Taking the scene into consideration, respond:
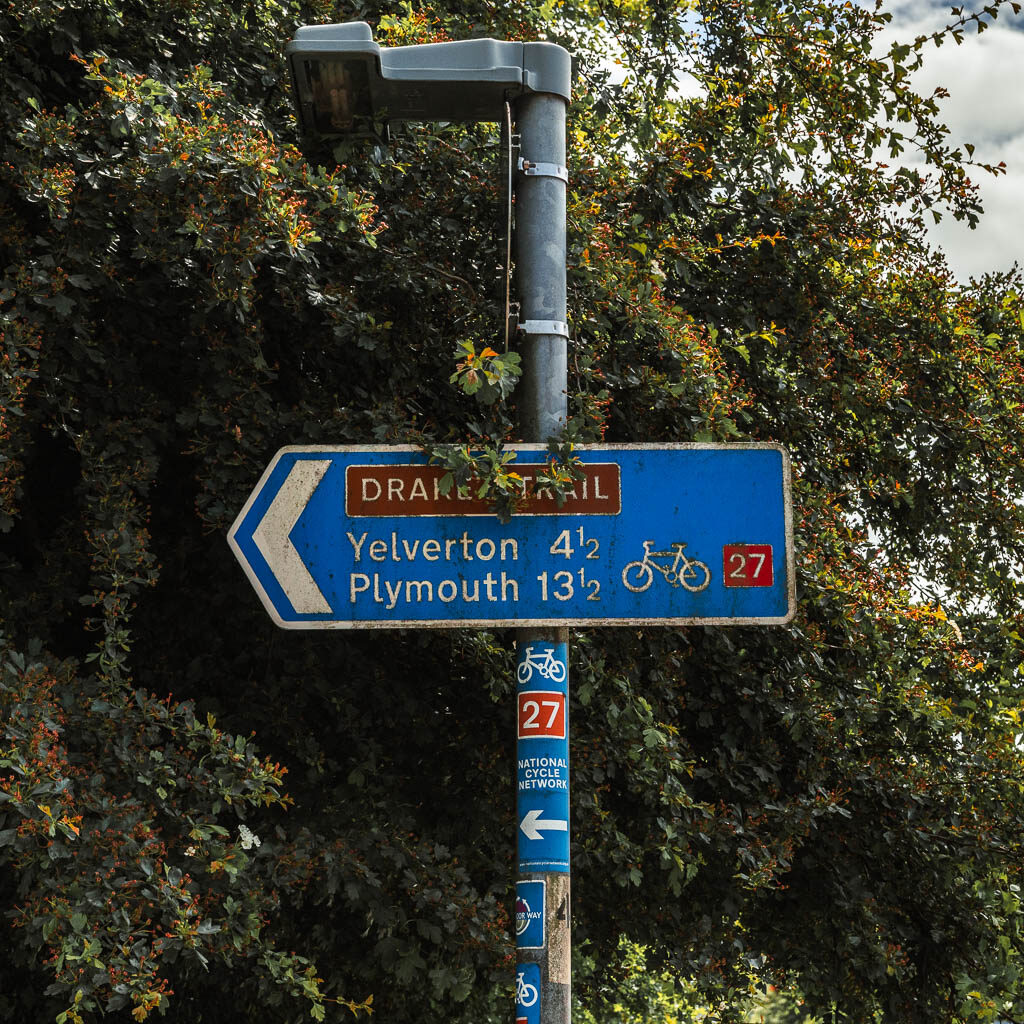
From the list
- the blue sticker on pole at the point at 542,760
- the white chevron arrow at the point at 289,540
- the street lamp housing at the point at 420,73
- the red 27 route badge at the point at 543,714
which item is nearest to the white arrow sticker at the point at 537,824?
the blue sticker on pole at the point at 542,760

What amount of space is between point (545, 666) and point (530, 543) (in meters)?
0.26

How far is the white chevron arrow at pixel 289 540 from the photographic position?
8.78 ft

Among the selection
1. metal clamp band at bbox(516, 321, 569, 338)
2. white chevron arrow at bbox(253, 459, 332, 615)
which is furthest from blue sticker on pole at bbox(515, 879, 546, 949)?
metal clamp band at bbox(516, 321, 569, 338)

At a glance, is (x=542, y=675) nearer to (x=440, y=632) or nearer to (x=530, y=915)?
(x=530, y=915)

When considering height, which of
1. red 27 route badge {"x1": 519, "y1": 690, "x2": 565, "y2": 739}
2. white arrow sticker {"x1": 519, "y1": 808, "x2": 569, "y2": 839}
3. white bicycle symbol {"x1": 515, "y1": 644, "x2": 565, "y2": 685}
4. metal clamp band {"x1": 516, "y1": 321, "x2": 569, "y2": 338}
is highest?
metal clamp band {"x1": 516, "y1": 321, "x2": 569, "y2": 338}

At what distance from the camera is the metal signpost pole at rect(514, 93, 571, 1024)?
251 cm

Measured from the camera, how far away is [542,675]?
263 cm

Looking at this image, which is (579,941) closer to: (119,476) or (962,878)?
(962,878)

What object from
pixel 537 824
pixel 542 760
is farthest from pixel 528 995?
pixel 542 760

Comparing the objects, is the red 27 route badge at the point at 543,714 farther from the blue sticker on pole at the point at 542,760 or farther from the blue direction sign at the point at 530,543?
the blue direction sign at the point at 530,543

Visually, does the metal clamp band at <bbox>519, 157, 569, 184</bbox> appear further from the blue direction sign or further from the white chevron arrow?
the white chevron arrow

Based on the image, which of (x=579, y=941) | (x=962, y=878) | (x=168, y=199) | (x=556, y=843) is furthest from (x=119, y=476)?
(x=962, y=878)

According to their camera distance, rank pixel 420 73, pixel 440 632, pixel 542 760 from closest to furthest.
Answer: pixel 542 760
pixel 420 73
pixel 440 632

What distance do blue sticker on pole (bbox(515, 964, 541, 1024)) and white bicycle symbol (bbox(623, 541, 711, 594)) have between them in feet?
2.57
